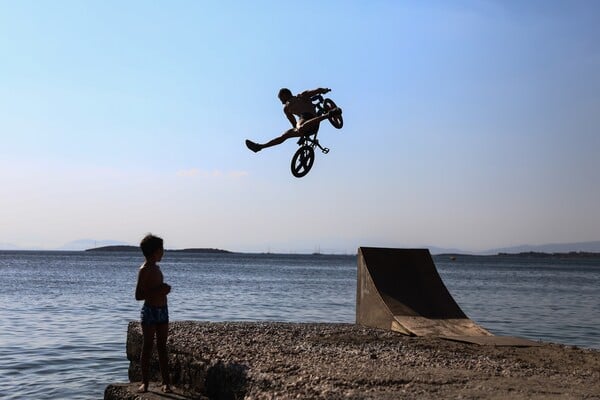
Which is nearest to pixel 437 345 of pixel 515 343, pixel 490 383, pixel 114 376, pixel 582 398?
pixel 515 343

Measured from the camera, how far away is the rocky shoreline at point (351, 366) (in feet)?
21.8

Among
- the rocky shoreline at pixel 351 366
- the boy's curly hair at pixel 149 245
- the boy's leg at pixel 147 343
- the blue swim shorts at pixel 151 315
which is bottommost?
the rocky shoreline at pixel 351 366

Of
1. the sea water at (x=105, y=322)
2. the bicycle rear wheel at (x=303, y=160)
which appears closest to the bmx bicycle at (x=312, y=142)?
the bicycle rear wheel at (x=303, y=160)

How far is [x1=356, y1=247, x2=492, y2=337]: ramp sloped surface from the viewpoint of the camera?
455 inches

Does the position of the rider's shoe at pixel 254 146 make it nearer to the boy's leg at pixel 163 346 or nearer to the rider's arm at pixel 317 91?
the rider's arm at pixel 317 91

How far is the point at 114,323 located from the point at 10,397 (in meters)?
9.05

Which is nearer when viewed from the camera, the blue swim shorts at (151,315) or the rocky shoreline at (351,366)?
the rocky shoreline at (351,366)

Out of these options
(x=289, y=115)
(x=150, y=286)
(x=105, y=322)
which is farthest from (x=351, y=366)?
(x=105, y=322)

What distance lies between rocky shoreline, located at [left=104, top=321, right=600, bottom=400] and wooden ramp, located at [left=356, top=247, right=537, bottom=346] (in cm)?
67

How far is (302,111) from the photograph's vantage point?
10.5 m

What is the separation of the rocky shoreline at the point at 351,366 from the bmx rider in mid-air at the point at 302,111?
116 inches

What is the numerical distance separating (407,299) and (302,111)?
4.22m

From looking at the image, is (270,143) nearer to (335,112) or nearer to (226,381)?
(335,112)

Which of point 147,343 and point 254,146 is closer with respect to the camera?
point 147,343
